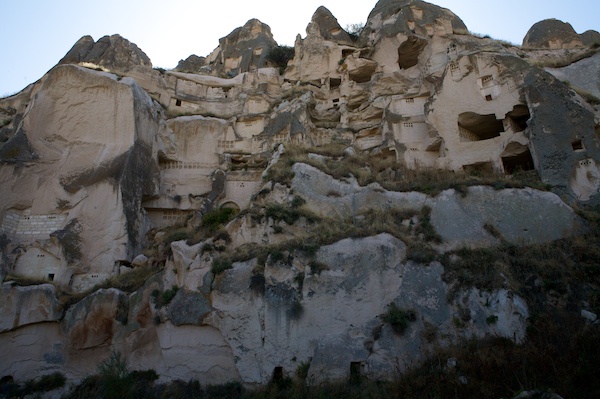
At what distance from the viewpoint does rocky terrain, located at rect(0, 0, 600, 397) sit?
1134 cm

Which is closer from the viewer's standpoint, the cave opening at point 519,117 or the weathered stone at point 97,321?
the weathered stone at point 97,321

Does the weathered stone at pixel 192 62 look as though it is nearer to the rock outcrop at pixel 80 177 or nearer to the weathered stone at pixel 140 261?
the rock outcrop at pixel 80 177

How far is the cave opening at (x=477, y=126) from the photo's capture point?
18500 mm

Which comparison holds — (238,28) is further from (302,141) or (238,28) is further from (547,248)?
(547,248)

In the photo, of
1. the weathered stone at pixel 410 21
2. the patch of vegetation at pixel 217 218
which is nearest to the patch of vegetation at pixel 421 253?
the patch of vegetation at pixel 217 218

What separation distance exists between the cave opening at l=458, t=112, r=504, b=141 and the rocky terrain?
0.34 feet

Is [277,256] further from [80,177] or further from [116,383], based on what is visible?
[80,177]

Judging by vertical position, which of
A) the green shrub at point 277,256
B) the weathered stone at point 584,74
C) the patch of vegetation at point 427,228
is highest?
the weathered stone at point 584,74

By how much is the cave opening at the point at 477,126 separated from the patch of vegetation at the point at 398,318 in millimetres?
10060

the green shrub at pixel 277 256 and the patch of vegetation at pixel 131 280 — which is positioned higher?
the green shrub at pixel 277 256

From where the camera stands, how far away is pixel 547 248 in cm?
1229

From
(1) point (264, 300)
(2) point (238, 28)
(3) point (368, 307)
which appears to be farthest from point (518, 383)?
(2) point (238, 28)

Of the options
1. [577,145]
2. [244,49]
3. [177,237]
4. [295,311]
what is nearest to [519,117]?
[577,145]

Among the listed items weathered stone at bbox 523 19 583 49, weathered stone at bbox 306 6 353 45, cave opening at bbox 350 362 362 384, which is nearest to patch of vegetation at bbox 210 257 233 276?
cave opening at bbox 350 362 362 384
